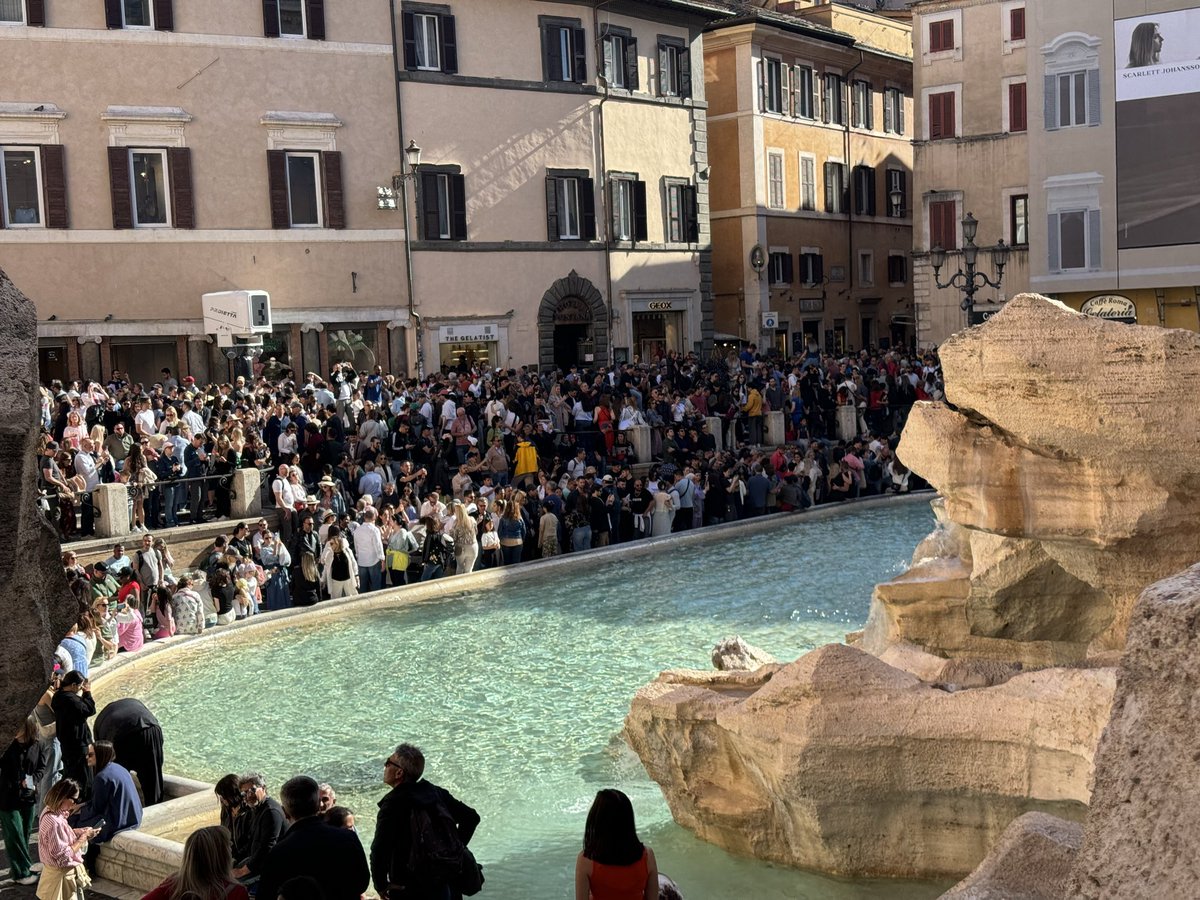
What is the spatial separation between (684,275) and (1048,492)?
29.3m

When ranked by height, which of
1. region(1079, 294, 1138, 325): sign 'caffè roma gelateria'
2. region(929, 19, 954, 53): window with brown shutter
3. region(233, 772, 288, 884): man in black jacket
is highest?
Answer: region(929, 19, 954, 53): window with brown shutter

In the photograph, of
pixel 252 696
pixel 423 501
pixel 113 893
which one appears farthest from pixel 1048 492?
pixel 423 501

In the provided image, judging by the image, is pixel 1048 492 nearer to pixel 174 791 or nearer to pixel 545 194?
pixel 174 791

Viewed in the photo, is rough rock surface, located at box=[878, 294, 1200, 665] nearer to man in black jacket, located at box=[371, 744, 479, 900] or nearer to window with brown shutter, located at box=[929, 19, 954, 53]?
man in black jacket, located at box=[371, 744, 479, 900]

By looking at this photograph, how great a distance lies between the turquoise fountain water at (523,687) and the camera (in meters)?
9.98

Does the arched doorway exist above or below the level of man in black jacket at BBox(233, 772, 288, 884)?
above

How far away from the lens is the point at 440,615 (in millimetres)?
17641

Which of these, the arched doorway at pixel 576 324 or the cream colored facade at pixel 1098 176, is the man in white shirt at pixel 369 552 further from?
the cream colored facade at pixel 1098 176

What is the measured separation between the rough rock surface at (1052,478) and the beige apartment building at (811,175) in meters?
31.1

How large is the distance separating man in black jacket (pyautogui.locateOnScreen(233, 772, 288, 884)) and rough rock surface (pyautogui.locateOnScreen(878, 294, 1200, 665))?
4650 mm

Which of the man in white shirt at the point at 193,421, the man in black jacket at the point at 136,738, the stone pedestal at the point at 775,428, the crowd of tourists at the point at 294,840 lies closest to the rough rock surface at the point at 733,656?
the man in black jacket at the point at 136,738

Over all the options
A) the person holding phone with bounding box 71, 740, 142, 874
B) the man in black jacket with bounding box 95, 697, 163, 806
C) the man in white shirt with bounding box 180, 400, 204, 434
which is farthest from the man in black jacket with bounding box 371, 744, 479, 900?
the man in white shirt with bounding box 180, 400, 204, 434

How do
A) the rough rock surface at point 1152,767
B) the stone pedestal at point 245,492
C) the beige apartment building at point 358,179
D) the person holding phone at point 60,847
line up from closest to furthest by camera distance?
the rough rock surface at point 1152,767 → the person holding phone at point 60,847 → the stone pedestal at point 245,492 → the beige apartment building at point 358,179

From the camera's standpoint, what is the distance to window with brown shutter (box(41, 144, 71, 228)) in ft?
90.4
